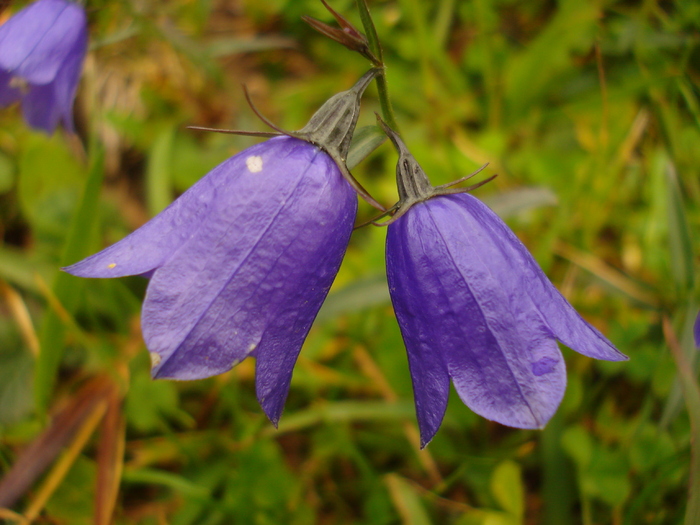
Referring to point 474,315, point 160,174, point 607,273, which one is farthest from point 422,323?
point 160,174

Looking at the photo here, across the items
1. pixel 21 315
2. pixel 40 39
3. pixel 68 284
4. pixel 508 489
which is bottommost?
pixel 508 489

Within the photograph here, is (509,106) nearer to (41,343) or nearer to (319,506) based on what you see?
(319,506)

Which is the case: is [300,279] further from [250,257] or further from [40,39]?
[40,39]

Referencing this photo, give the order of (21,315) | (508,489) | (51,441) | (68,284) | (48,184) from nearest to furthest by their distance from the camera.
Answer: (508,489)
(68,284)
(51,441)
(21,315)
(48,184)

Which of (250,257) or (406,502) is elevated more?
(250,257)

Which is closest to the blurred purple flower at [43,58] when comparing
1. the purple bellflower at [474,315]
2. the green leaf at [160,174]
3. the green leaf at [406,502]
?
the green leaf at [160,174]

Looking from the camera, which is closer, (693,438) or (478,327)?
(478,327)
